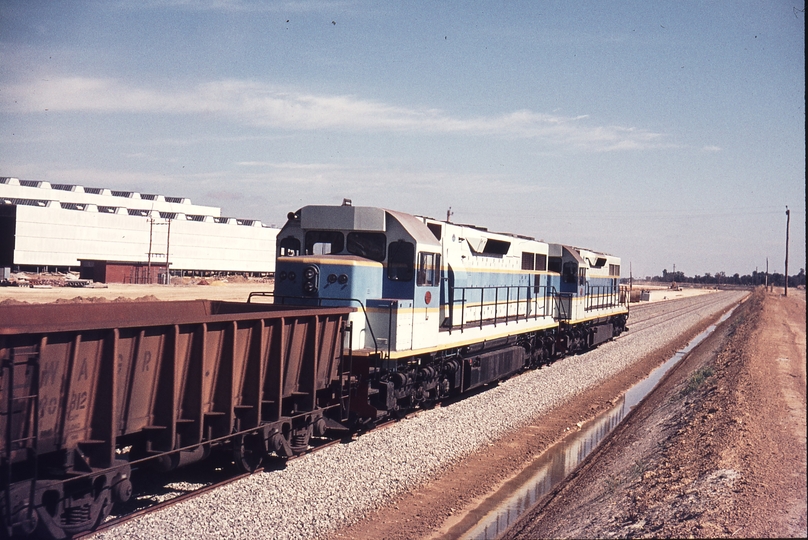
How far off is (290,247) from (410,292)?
2.56 metres

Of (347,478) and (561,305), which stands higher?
(561,305)

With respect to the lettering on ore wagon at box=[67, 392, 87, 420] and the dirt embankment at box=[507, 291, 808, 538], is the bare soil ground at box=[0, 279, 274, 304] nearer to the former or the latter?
the lettering on ore wagon at box=[67, 392, 87, 420]

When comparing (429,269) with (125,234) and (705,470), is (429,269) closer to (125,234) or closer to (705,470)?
(705,470)

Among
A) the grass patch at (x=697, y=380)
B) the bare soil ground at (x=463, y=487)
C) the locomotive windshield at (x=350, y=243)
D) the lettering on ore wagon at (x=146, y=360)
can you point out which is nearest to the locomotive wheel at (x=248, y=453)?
the bare soil ground at (x=463, y=487)

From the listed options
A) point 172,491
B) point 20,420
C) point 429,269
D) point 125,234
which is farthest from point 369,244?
point 125,234

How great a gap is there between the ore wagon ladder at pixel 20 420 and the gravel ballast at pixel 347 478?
1.20 m

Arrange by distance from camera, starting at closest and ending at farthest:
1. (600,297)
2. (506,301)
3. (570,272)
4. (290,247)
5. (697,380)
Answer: (290,247), (697,380), (506,301), (570,272), (600,297)

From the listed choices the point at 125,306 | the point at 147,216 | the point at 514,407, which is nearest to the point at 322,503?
the point at 125,306

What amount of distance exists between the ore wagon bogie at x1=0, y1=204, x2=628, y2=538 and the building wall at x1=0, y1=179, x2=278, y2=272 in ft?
179

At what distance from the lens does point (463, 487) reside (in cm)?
1077

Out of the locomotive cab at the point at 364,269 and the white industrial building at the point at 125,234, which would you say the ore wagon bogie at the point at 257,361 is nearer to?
the locomotive cab at the point at 364,269

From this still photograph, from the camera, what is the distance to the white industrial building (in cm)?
6706

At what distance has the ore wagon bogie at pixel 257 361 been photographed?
6613 mm

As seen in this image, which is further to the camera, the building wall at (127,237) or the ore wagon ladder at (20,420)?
the building wall at (127,237)
